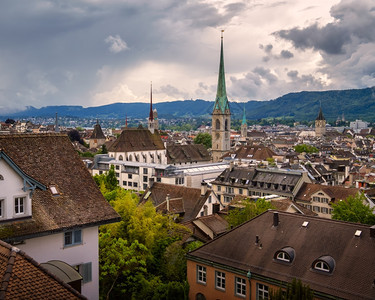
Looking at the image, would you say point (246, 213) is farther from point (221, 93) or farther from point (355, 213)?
point (221, 93)

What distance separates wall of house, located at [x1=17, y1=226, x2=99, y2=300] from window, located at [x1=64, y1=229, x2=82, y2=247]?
164 mm

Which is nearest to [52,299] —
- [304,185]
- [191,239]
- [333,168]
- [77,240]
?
[77,240]

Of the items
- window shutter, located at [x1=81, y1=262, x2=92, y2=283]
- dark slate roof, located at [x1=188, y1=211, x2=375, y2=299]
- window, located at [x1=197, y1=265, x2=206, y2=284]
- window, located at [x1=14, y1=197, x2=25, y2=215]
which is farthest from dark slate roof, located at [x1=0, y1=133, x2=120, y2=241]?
dark slate roof, located at [x1=188, y1=211, x2=375, y2=299]

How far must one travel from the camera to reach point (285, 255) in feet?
82.9

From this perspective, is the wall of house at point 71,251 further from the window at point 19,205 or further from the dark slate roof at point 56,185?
the window at point 19,205

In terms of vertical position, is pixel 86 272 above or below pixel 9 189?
below

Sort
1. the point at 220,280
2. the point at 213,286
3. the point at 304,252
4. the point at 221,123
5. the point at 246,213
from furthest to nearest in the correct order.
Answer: the point at 221,123 → the point at 246,213 → the point at 213,286 → the point at 220,280 → the point at 304,252

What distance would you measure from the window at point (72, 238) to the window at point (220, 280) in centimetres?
973

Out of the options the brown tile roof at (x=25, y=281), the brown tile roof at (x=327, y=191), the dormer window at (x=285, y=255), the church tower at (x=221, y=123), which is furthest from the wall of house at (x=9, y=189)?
the church tower at (x=221, y=123)

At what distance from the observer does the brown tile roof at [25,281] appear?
34.8ft

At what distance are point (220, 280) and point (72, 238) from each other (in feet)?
34.3

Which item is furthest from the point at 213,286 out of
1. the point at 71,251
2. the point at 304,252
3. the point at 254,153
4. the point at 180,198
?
the point at 254,153

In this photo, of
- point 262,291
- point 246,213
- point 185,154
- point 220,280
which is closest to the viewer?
point 262,291

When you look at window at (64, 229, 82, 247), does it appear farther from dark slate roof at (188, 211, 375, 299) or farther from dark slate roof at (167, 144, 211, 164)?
dark slate roof at (167, 144, 211, 164)
